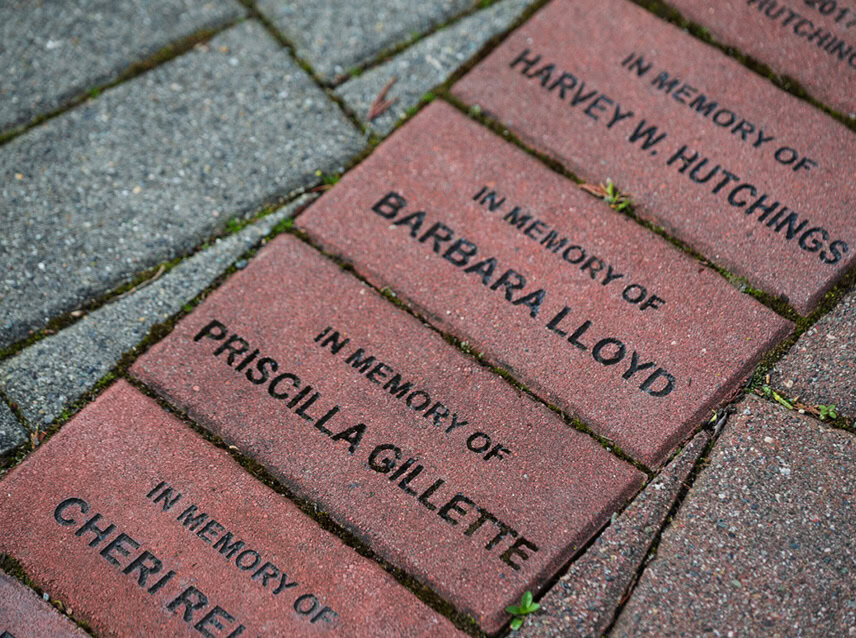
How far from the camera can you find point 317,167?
81.4 inches

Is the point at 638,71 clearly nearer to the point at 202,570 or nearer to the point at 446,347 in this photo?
the point at 446,347

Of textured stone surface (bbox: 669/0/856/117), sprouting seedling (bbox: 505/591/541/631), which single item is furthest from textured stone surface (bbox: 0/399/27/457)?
textured stone surface (bbox: 669/0/856/117)

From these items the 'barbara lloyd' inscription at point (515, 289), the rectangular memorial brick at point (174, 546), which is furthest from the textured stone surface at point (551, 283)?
the rectangular memorial brick at point (174, 546)

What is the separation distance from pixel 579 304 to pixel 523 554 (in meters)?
0.58

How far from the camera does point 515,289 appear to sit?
187cm

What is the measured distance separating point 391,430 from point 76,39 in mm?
1445

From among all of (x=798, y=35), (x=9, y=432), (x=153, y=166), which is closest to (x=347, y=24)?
(x=153, y=166)

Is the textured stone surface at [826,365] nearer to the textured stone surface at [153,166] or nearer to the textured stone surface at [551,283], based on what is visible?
the textured stone surface at [551,283]

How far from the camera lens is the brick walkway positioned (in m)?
1.58

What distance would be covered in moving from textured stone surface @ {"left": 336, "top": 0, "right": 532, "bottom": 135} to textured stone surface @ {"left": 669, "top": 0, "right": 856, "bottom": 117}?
50 centimetres

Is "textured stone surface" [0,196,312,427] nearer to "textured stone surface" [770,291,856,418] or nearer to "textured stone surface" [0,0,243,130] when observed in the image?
"textured stone surface" [0,0,243,130]

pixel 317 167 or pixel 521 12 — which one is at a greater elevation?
pixel 521 12

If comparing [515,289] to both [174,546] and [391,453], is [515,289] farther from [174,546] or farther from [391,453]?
[174,546]

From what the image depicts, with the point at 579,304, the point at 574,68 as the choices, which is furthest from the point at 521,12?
the point at 579,304
